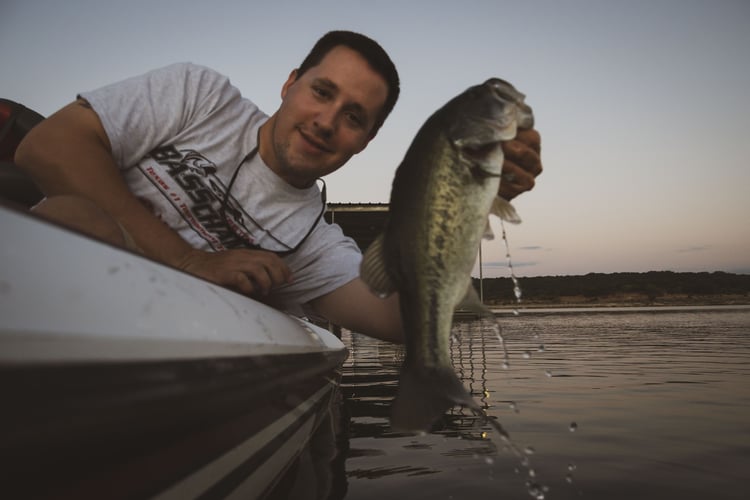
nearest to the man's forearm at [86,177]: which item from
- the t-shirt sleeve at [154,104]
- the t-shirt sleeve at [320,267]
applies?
the t-shirt sleeve at [154,104]

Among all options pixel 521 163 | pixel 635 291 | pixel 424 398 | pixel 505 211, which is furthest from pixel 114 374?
pixel 635 291

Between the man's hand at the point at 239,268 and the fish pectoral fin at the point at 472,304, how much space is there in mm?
1108

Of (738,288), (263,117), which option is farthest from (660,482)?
(738,288)

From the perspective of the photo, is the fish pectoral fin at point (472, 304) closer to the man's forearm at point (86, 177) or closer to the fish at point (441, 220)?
the fish at point (441, 220)

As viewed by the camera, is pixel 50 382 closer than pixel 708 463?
Yes

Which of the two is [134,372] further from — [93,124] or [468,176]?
[93,124]

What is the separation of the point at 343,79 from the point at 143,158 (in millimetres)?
1198

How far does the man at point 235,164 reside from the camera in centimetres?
251

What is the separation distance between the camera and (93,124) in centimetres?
268

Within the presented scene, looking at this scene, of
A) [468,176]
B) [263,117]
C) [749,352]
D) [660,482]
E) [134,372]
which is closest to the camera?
[134,372]

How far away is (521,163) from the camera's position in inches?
70.6

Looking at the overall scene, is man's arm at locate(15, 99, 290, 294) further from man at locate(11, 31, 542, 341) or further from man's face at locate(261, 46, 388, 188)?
man's face at locate(261, 46, 388, 188)

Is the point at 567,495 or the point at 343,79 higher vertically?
the point at 343,79

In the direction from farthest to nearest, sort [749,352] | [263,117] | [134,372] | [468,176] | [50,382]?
1. [749,352]
2. [263,117]
3. [468,176]
4. [134,372]
5. [50,382]
